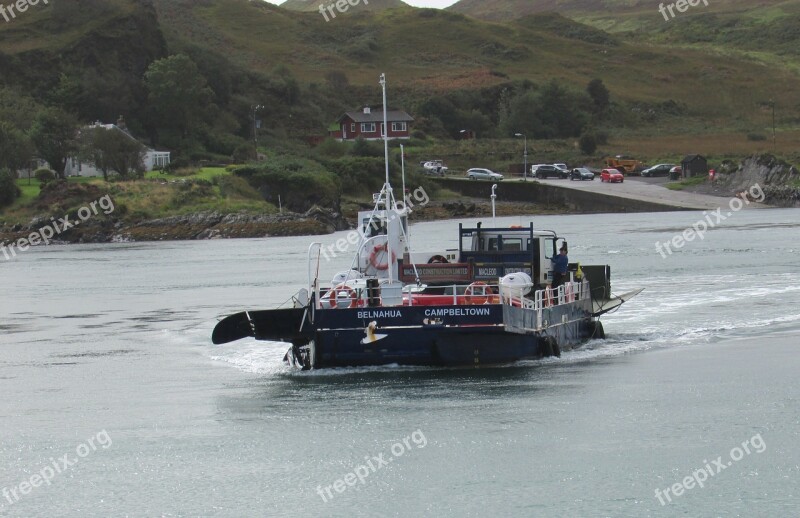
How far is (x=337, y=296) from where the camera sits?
3048 centimetres

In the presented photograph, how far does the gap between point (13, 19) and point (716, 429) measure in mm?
151872

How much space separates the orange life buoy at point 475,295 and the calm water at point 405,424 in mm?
1793

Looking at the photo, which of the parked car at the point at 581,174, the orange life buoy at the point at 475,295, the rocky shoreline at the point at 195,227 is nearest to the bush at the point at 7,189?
the rocky shoreline at the point at 195,227

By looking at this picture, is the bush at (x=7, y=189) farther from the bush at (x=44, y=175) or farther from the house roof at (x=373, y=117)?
the house roof at (x=373, y=117)

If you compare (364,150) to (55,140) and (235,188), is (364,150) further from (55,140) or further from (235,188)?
(55,140)

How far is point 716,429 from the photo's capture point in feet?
81.6

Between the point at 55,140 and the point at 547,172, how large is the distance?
49.3 m

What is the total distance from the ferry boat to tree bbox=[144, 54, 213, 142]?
356 feet

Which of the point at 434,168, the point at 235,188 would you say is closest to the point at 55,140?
the point at 235,188

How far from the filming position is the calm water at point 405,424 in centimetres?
2144

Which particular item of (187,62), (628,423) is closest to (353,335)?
(628,423)

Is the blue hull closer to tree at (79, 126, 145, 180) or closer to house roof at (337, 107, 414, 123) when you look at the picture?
tree at (79, 126, 145, 180)

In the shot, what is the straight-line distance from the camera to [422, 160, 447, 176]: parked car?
130 m

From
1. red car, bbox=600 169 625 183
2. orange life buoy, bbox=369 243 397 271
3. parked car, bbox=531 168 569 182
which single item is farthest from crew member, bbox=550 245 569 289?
parked car, bbox=531 168 569 182
